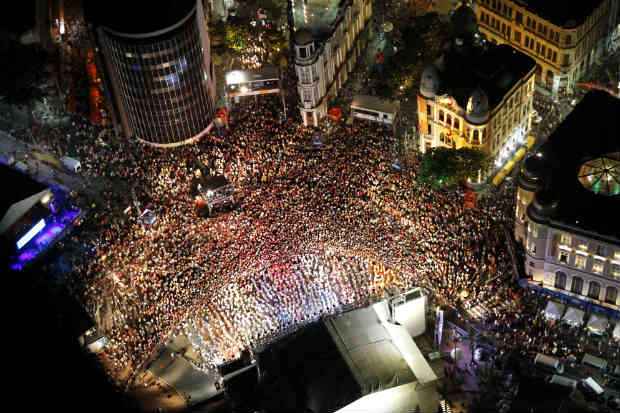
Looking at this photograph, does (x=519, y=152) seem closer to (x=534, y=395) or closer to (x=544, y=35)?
(x=544, y=35)

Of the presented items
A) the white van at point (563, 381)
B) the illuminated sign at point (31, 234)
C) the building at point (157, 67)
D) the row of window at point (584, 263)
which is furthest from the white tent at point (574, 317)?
the illuminated sign at point (31, 234)

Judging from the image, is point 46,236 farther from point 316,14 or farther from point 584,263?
point 584,263

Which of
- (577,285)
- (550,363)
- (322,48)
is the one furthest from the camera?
(322,48)

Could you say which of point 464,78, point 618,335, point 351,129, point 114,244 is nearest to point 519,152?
point 464,78

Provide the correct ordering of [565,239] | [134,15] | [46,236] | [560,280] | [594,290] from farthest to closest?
1. [134,15]
2. [46,236]
3. [560,280]
4. [594,290]
5. [565,239]

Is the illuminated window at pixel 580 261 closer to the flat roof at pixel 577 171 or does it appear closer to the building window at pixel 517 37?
the flat roof at pixel 577 171

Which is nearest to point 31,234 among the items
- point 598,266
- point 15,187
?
point 15,187
